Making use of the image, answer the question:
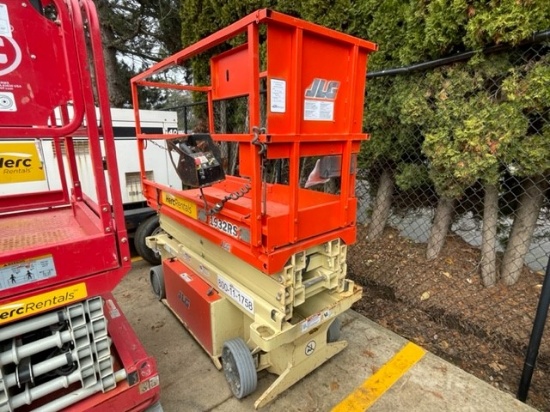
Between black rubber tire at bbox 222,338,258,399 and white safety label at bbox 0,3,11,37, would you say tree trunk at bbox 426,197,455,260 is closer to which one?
black rubber tire at bbox 222,338,258,399

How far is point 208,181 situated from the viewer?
1.99m

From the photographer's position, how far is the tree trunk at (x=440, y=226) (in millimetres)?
3355

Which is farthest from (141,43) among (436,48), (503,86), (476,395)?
(476,395)

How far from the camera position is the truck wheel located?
412 cm

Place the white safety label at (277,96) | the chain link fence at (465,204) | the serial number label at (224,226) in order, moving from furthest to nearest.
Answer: the chain link fence at (465,204)
the serial number label at (224,226)
the white safety label at (277,96)

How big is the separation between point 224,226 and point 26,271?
1.10 metres

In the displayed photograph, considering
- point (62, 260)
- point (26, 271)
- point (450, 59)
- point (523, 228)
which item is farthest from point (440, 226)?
point (26, 271)

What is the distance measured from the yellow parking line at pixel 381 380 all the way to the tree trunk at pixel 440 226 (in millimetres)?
1189

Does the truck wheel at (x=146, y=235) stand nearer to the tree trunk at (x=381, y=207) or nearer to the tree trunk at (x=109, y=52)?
the tree trunk at (x=381, y=207)

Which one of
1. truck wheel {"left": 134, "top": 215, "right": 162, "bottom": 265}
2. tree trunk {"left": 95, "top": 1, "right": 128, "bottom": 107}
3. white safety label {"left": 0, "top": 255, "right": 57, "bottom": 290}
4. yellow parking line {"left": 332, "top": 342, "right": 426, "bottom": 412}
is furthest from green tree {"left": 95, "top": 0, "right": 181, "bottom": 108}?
yellow parking line {"left": 332, "top": 342, "right": 426, "bottom": 412}

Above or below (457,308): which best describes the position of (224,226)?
above

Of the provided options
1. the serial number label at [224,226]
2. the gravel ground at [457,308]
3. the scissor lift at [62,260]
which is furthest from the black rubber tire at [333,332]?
the scissor lift at [62,260]

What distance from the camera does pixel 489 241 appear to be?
3053 mm

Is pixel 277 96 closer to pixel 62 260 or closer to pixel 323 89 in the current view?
pixel 323 89
